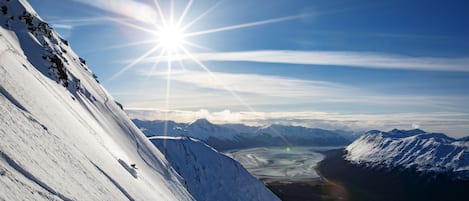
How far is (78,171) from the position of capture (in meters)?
14.7

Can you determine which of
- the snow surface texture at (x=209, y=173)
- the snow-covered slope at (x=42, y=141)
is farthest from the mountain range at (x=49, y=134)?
the snow surface texture at (x=209, y=173)

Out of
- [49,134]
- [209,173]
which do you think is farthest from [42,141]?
[209,173]

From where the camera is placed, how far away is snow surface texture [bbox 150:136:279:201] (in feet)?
326

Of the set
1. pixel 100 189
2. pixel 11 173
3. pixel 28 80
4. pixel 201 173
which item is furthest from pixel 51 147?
pixel 201 173

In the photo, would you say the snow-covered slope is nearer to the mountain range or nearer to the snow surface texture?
the mountain range

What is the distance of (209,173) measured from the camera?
105312mm

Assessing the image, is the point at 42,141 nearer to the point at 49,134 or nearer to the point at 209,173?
the point at 49,134

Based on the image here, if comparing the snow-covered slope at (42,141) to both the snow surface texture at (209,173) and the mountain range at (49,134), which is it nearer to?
the mountain range at (49,134)

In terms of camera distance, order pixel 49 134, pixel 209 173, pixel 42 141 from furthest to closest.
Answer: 1. pixel 209 173
2. pixel 49 134
3. pixel 42 141

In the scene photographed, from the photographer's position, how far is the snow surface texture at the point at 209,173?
99438 millimetres

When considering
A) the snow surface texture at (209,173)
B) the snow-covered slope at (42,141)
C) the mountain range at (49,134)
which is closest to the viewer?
the snow-covered slope at (42,141)

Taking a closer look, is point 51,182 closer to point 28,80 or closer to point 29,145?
point 29,145

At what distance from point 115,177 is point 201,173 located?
85828mm

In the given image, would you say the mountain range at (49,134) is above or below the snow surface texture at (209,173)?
above
